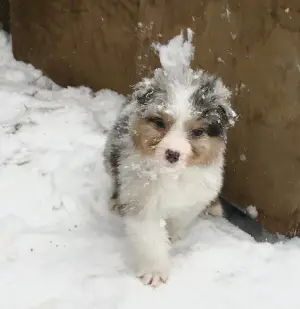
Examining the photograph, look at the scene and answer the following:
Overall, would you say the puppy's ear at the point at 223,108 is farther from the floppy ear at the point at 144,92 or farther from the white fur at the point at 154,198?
the floppy ear at the point at 144,92

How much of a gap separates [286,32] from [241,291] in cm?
184

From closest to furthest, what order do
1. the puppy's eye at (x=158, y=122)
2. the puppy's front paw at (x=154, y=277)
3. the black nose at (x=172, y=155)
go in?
the black nose at (x=172, y=155)
the puppy's eye at (x=158, y=122)
the puppy's front paw at (x=154, y=277)

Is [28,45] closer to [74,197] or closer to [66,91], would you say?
[66,91]

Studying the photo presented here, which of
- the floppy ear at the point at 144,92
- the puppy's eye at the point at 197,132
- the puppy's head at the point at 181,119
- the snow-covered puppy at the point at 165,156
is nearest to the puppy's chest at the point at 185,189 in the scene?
the snow-covered puppy at the point at 165,156

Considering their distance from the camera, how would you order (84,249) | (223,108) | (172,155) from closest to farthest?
(172,155) → (223,108) → (84,249)

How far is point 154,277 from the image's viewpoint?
3.96 m

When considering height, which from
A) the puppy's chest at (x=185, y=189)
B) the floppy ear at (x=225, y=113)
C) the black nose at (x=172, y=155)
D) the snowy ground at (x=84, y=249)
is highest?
the floppy ear at (x=225, y=113)

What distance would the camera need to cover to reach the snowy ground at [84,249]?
3.84m

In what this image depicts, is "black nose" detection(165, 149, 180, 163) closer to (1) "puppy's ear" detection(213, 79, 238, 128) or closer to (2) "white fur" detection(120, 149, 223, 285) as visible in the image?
(2) "white fur" detection(120, 149, 223, 285)

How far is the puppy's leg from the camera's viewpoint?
3994mm

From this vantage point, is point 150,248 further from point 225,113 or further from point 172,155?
point 225,113

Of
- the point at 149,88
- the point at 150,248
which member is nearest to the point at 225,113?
the point at 149,88

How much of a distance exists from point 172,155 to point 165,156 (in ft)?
0.15

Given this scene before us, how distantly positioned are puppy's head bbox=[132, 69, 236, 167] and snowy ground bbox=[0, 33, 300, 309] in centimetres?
83
